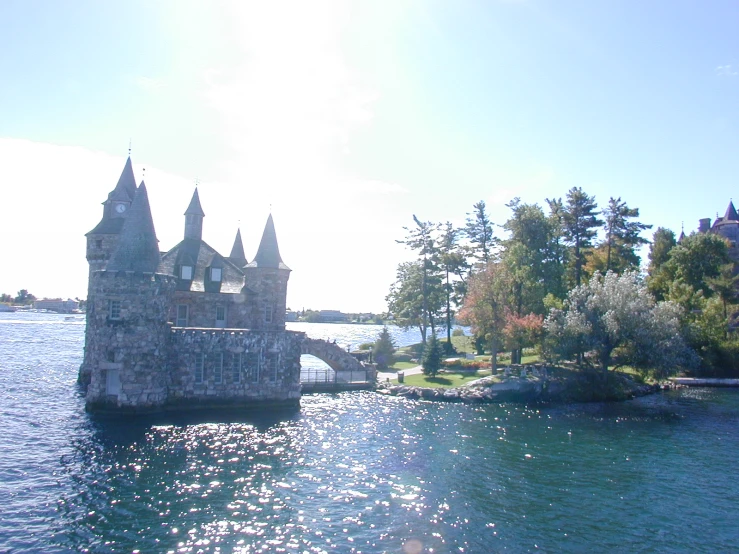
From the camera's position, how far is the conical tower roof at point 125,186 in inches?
1734

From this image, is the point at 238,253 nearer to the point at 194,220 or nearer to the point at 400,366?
the point at 194,220

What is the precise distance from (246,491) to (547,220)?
1694 inches

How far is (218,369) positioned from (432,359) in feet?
65.7

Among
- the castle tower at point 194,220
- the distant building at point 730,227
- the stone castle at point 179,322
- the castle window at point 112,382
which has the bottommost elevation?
Result: the castle window at point 112,382

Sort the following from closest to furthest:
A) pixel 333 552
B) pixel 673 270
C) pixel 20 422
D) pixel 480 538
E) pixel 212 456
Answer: pixel 333 552 → pixel 480 538 → pixel 212 456 → pixel 20 422 → pixel 673 270

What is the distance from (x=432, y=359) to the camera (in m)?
48.5

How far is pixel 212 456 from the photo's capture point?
25875 mm

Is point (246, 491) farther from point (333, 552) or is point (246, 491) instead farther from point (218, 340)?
point (218, 340)

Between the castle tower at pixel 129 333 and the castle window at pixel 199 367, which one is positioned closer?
the castle tower at pixel 129 333

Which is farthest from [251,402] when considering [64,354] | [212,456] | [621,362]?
[64,354]

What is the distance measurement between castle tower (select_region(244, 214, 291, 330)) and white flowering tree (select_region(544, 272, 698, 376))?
23125mm

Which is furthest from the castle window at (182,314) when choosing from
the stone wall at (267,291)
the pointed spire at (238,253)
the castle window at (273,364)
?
the pointed spire at (238,253)

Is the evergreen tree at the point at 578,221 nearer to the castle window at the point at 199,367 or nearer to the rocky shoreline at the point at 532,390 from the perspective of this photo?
the rocky shoreline at the point at 532,390

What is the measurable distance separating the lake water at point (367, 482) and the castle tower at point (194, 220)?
58.5 feet
